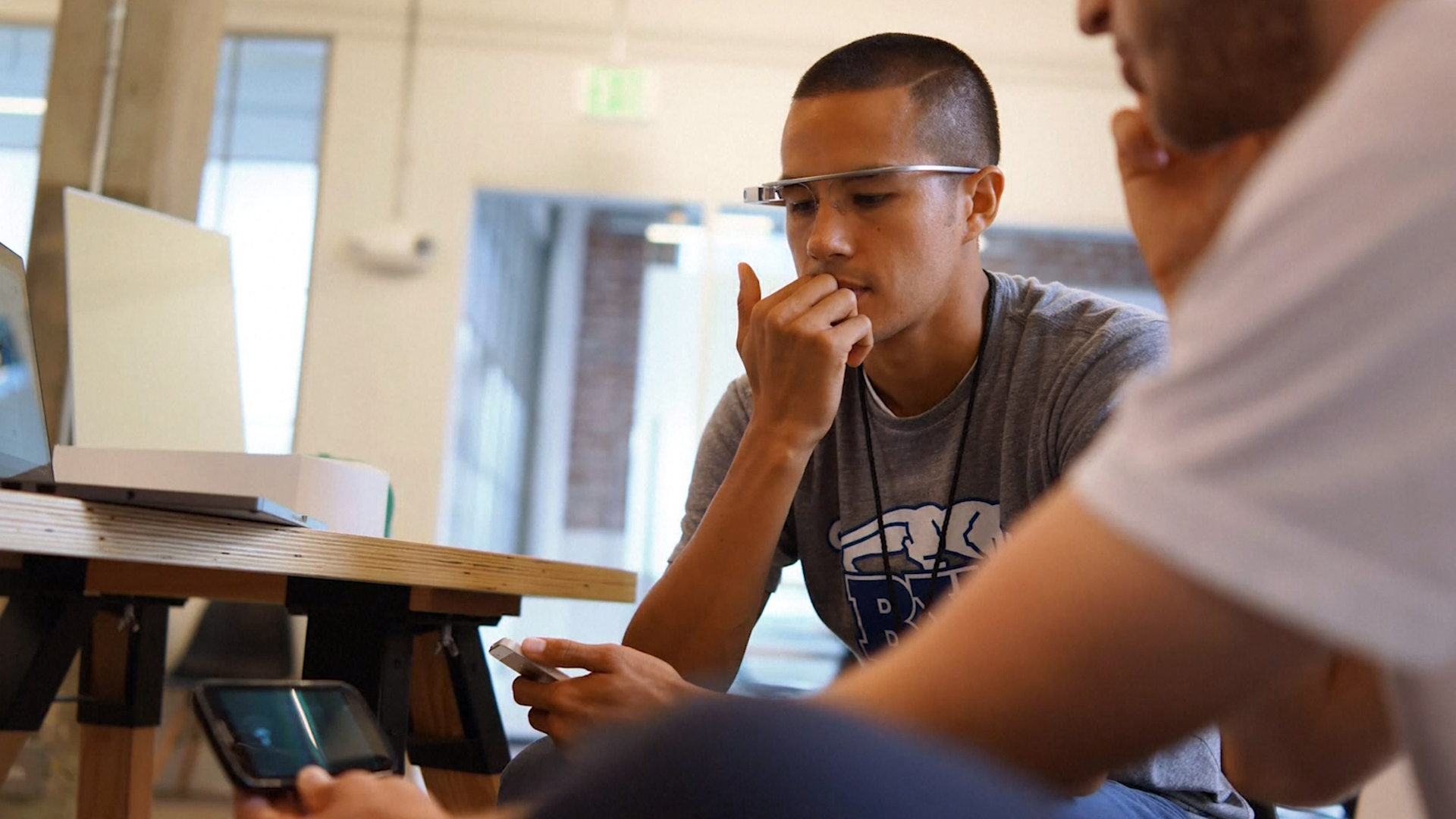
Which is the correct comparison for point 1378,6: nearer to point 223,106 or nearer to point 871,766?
point 871,766

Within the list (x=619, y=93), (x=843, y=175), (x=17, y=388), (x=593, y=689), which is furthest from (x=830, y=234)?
(x=619, y=93)

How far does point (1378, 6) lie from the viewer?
0.44 metres

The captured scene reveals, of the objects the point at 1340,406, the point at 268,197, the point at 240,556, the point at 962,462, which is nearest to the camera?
the point at 1340,406

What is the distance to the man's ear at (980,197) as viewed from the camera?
1.63 meters

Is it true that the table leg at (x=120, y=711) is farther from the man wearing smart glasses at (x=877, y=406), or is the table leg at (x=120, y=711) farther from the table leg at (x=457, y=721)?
the man wearing smart glasses at (x=877, y=406)

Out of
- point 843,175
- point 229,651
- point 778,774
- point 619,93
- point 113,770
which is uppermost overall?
point 619,93

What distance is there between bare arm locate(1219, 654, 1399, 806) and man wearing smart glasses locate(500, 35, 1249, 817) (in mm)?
325

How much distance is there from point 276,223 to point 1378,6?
5029mm

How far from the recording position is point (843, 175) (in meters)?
1.53

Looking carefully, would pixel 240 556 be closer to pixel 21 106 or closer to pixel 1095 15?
pixel 1095 15

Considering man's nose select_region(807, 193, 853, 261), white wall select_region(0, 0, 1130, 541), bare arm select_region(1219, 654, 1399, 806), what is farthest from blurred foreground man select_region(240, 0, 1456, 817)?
white wall select_region(0, 0, 1130, 541)

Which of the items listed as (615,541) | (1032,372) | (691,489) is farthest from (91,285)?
(615,541)

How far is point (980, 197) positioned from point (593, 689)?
0.90 m

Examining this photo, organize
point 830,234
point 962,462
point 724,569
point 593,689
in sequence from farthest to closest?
1. point 830,234
2. point 962,462
3. point 724,569
4. point 593,689
